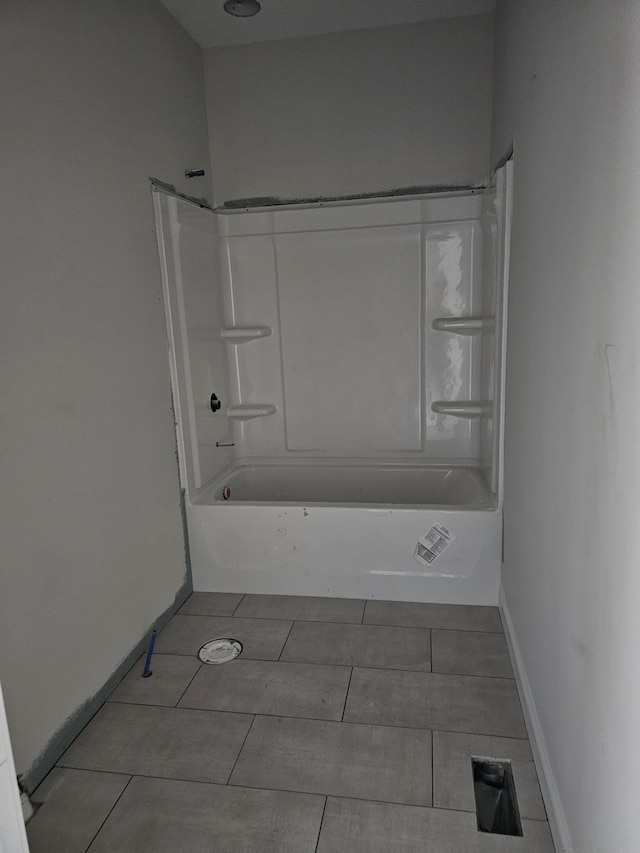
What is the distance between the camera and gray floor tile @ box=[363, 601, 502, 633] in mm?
2398

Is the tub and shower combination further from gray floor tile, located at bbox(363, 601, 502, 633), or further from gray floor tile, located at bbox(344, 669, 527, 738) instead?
gray floor tile, located at bbox(344, 669, 527, 738)

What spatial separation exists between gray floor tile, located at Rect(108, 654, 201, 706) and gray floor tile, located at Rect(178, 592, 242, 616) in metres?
0.34

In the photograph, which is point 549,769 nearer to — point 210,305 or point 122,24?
point 210,305

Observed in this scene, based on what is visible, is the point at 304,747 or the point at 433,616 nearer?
the point at 304,747

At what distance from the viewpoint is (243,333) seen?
3.18 meters

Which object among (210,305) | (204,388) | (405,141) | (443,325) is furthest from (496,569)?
(405,141)

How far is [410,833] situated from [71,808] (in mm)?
923

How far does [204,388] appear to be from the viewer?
290cm

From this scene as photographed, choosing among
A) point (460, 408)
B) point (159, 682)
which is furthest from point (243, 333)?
point (159, 682)

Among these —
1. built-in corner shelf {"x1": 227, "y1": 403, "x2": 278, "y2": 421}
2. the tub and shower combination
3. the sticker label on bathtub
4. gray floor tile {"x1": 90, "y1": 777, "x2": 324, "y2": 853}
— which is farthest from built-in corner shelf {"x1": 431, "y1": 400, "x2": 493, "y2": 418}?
gray floor tile {"x1": 90, "y1": 777, "x2": 324, "y2": 853}

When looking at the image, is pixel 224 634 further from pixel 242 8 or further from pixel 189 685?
pixel 242 8

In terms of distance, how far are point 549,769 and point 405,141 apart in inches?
107

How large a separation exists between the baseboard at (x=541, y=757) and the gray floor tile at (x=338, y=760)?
1.00 feet

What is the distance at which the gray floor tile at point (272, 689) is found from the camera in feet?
6.35
